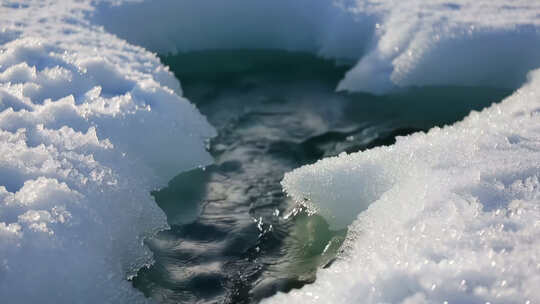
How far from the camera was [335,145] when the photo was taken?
4355 mm

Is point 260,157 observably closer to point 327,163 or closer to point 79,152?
point 327,163

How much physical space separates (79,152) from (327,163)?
1.29m

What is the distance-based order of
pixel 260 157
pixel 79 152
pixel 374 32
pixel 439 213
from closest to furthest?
pixel 439 213, pixel 79 152, pixel 260 157, pixel 374 32

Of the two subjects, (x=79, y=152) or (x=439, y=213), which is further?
(x=79, y=152)

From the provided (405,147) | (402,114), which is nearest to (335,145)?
(402,114)

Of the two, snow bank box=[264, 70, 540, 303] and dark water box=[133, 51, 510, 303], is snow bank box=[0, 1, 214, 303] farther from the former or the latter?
snow bank box=[264, 70, 540, 303]

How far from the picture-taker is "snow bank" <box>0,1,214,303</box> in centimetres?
261

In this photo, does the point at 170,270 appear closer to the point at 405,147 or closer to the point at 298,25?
the point at 405,147

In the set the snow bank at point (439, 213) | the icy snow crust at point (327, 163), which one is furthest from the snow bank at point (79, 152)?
the snow bank at point (439, 213)

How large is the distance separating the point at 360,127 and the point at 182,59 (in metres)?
1.77

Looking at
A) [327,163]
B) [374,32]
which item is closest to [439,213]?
[327,163]

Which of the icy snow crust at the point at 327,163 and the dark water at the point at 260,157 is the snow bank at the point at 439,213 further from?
the dark water at the point at 260,157

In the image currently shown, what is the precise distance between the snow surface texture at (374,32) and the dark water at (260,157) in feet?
0.43

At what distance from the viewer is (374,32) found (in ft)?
16.5
